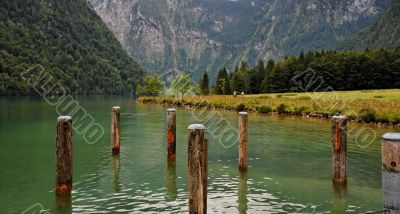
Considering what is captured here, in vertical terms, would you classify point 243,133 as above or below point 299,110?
below

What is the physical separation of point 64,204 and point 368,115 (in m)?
38.5

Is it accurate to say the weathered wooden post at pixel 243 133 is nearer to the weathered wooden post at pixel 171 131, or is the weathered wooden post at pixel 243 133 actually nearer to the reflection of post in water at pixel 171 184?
the reflection of post in water at pixel 171 184

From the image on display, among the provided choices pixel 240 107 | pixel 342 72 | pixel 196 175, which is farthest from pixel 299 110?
pixel 342 72

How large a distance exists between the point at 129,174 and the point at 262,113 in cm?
4543

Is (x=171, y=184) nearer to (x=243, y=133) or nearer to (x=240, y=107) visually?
(x=243, y=133)

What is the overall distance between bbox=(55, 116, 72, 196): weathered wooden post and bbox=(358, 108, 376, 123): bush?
37.9 meters

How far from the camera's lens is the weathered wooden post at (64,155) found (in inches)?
586

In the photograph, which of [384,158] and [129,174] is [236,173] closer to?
[129,174]

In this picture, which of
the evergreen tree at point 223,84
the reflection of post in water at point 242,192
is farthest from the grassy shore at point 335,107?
the evergreen tree at point 223,84

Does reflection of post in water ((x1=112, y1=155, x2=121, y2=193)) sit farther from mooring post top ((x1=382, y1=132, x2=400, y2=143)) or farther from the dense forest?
the dense forest

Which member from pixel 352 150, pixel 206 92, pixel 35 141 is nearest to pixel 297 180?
pixel 352 150

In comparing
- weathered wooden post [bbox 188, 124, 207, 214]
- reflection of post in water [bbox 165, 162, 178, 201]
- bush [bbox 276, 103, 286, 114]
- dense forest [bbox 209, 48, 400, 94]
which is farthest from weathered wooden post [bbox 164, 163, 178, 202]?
dense forest [bbox 209, 48, 400, 94]

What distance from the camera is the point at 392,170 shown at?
8.22 metres

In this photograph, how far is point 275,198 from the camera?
16.2m
